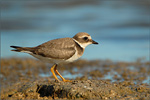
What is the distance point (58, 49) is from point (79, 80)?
1.01 meters

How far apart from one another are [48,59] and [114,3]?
58.2 feet

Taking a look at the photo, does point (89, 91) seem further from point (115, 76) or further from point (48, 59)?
point (115, 76)

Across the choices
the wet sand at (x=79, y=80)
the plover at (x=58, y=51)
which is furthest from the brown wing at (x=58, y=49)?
the wet sand at (x=79, y=80)

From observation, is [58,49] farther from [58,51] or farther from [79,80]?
[79,80]

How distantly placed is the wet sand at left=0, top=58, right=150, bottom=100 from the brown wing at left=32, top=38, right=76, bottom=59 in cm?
74

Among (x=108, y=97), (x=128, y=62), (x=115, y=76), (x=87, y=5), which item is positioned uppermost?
(x=87, y=5)

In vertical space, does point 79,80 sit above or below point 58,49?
below

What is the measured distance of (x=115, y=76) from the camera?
8961 millimetres

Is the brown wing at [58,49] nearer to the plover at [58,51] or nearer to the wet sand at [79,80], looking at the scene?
the plover at [58,51]

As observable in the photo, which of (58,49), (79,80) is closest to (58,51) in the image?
(58,49)

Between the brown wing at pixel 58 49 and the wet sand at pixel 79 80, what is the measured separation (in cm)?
74

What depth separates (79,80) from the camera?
7043 mm

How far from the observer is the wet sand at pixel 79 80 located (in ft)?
20.8

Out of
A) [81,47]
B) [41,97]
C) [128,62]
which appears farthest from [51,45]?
[128,62]
